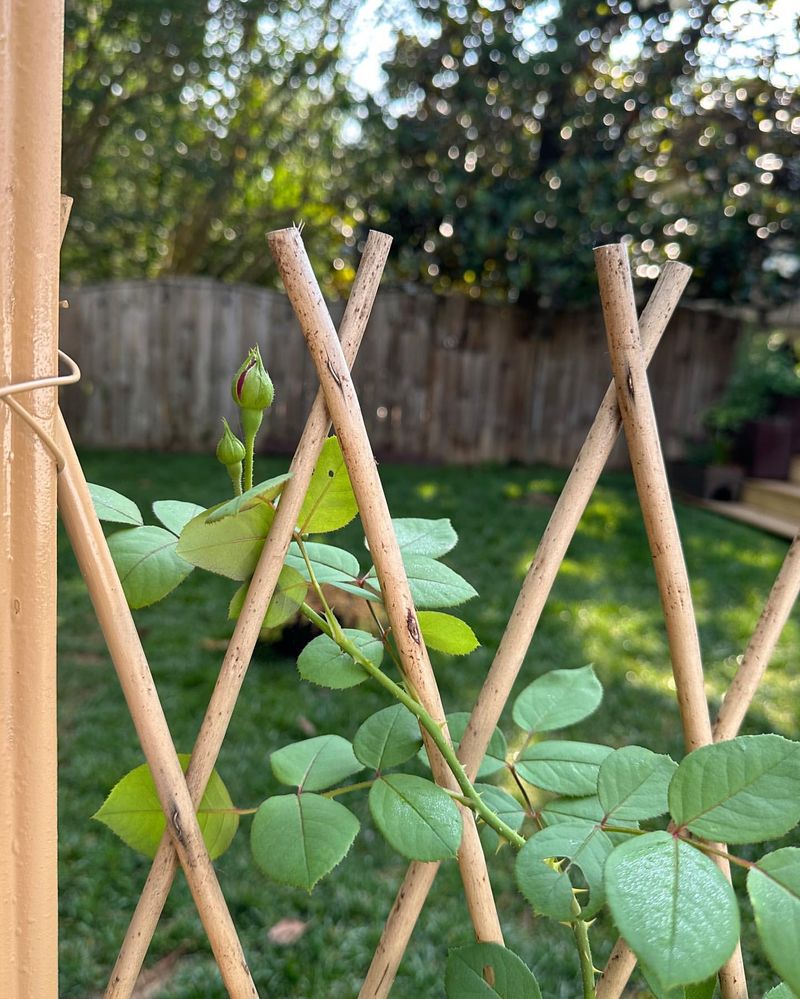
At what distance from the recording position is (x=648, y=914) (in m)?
0.47

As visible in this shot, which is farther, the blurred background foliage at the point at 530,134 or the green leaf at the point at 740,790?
the blurred background foliage at the point at 530,134

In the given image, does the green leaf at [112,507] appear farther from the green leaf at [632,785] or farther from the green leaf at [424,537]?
the green leaf at [632,785]

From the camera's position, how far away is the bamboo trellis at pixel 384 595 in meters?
0.64

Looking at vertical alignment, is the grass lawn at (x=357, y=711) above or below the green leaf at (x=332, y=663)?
below

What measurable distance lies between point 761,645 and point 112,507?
601mm

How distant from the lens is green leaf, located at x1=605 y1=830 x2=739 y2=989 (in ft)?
1.46

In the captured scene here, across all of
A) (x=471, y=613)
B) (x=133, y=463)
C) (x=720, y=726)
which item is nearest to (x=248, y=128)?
(x=133, y=463)

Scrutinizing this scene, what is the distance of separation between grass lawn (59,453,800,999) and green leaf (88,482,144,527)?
1178mm

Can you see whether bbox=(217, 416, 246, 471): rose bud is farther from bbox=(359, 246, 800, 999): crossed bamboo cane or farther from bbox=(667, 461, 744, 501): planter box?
bbox=(667, 461, 744, 501): planter box

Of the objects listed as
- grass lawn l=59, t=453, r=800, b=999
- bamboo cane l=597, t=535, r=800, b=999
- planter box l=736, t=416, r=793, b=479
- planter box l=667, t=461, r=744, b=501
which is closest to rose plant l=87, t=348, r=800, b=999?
bamboo cane l=597, t=535, r=800, b=999

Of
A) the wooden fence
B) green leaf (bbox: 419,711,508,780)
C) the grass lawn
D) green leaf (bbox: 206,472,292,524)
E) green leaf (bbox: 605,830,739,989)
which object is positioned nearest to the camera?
green leaf (bbox: 605,830,739,989)

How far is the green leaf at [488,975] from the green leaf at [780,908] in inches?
8.5

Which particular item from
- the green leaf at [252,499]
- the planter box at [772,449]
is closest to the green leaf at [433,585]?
the green leaf at [252,499]

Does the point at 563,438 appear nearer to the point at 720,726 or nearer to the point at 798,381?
the point at 798,381
